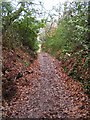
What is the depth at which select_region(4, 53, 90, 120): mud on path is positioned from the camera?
19.6 feet

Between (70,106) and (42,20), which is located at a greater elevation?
(42,20)

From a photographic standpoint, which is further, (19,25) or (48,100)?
(19,25)

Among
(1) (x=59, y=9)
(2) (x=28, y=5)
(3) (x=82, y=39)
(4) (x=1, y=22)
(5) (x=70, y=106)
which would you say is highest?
(1) (x=59, y=9)

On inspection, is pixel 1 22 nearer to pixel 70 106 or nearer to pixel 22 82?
pixel 22 82

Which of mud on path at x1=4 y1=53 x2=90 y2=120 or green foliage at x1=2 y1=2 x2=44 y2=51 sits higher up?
green foliage at x1=2 y1=2 x2=44 y2=51

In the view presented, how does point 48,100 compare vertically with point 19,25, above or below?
below

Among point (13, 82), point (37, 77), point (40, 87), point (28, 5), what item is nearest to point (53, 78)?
point (37, 77)

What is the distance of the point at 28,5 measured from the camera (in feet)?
45.4

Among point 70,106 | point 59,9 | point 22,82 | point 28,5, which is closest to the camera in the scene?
point 70,106

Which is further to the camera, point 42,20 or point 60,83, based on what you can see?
point 42,20

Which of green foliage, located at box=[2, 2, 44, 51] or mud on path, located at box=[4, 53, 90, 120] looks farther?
green foliage, located at box=[2, 2, 44, 51]

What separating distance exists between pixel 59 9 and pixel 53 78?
1280 centimetres

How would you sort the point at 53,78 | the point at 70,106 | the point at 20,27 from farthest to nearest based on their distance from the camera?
the point at 20,27 < the point at 53,78 < the point at 70,106

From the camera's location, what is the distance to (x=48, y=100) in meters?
6.91
